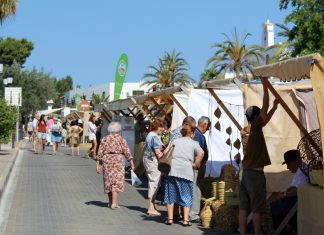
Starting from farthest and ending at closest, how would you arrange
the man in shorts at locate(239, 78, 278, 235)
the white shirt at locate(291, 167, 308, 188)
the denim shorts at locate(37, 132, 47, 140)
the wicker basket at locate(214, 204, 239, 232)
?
the denim shorts at locate(37, 132, 47, 140)
the wicker basket at locate(214, 204, 239, 232)
the man in shorts at locate(239, 78, 278, 235)
the white shirt at locate(291, 167, 308, 188)

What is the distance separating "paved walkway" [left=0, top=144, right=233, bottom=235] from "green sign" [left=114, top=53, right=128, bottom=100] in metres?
13.7

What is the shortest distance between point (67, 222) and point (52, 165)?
1257 centimetres

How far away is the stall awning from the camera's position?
22.8 ft

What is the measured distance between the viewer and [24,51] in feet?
256

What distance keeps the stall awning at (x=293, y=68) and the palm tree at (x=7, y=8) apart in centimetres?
1622

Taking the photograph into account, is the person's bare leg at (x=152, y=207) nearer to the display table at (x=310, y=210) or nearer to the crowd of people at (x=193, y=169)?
the crowd of people at (x=193, y=169)

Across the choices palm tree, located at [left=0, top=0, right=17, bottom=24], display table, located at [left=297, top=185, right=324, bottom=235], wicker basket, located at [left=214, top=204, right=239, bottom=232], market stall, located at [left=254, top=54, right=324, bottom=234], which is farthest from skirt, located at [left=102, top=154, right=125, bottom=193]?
palm tree, located at [left=0, top=0, right=17, bottom=24]

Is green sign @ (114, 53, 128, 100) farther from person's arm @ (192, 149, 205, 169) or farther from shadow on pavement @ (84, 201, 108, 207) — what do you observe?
person's arm @ (192, 149, 205, 169)

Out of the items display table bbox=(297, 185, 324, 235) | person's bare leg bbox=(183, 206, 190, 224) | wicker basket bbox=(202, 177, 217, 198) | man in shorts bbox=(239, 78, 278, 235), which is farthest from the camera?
wicker basket bbox=(202, 177, 217, 198)

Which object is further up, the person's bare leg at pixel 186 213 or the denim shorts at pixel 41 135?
the denim shorts at pixel 41 135

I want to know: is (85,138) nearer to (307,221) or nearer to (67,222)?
(67,222)

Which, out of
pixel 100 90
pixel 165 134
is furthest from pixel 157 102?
pixel 100 90

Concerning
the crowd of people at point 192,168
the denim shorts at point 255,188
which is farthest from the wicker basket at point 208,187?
the denim shorts at point 255,188

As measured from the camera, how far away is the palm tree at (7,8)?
22672mm
